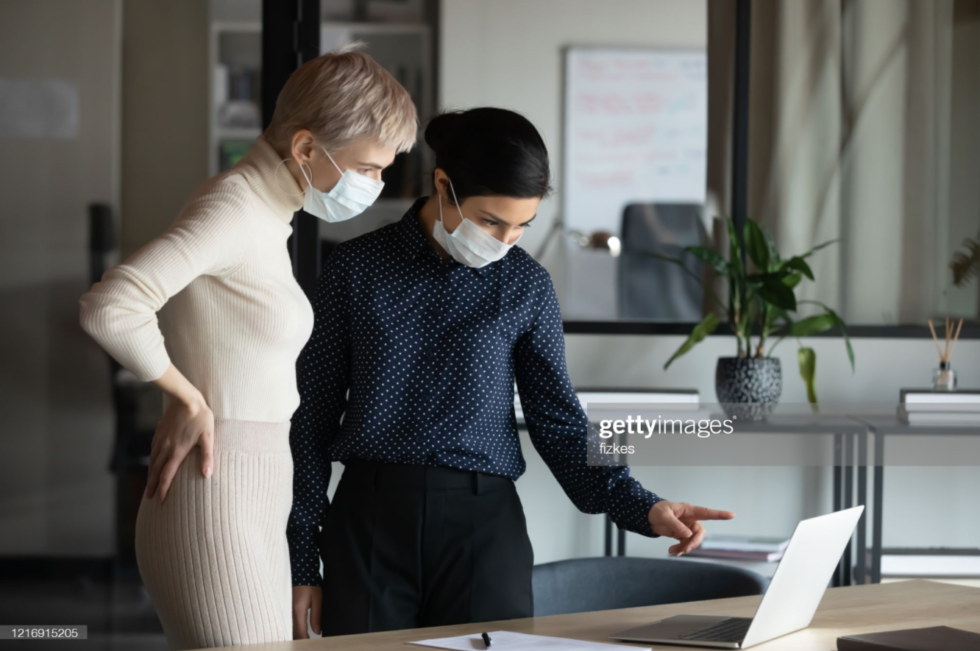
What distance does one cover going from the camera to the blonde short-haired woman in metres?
1.15

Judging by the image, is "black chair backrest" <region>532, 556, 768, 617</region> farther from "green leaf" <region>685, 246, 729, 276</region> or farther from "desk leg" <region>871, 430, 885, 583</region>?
"green leaf" <region>685, 246, 729, 276</region>

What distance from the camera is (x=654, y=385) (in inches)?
112

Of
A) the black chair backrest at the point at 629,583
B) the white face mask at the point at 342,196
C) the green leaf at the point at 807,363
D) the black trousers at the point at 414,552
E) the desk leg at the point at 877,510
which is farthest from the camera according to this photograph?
the green leaf at the point at 807,363

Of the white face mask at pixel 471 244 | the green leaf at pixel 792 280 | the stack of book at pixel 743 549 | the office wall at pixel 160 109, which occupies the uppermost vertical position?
the office wall at pixel 160 109

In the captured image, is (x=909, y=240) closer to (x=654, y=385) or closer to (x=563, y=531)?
(x=654, y=385)

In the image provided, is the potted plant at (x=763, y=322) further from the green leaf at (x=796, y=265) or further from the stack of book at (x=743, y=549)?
the stack of book at (x=743, y=549)

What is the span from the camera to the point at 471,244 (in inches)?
59.2

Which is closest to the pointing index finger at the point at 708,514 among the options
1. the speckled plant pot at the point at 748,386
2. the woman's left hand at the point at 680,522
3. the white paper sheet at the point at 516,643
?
the woman's left hand at the point at 680,522

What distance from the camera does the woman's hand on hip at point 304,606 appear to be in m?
1.49

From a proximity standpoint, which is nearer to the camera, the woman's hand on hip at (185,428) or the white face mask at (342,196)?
the woman's hand on hip at (185,428)

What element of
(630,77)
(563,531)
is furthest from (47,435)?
(630,77)

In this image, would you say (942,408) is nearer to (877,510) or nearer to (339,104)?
(877,510)

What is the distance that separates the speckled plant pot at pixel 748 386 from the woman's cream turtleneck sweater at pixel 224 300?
5.00 feet

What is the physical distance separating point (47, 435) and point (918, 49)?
9.35 ft
